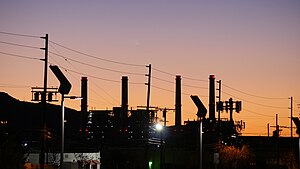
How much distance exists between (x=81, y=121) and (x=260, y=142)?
43.1m

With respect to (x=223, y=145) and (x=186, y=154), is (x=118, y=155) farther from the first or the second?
(x=223, y=145)

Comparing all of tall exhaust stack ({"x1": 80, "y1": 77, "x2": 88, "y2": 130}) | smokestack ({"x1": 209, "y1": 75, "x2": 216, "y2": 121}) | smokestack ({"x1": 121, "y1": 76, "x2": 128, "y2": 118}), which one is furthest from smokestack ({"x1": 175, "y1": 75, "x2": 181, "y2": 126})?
tall exhaust stack ({"x1": 80, "y1": 77, "x2": 88, "y2": 130})

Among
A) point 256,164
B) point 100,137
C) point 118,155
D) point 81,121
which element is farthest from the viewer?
point 100,137

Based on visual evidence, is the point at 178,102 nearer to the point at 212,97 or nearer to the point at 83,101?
the point at 212,97

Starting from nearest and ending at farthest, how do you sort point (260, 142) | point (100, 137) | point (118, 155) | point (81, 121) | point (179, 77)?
point (118, 155), point (179, 77), point (81, 121), point (260, 142), point (100, 137)

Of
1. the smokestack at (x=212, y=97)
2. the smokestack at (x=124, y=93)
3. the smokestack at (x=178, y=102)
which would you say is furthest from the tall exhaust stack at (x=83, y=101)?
the smokestack at (x=212, y=97)

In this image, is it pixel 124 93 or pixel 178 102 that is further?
pixel 124 93

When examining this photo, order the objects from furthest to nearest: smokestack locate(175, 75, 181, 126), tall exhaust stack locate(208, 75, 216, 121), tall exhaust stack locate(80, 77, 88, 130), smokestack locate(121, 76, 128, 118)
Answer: tall exhaust stack locate(80, 77, 88, 130) < smokestack locate(121, 76, 128, 118) < smokestack locate(175, 75, 181, 126) < tall exhaust stack locate(208, 75, 216, 121)

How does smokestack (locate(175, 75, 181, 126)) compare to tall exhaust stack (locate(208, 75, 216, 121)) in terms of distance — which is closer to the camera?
tall exhaust stack (locate(208, 75, 216, 121))

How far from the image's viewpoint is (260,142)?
148 m

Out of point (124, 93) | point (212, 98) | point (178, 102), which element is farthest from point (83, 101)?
point (212, 98)

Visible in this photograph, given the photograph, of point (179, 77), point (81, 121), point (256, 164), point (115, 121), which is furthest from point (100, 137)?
point (256, 164)

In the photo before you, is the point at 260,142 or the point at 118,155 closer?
the point at 118,155

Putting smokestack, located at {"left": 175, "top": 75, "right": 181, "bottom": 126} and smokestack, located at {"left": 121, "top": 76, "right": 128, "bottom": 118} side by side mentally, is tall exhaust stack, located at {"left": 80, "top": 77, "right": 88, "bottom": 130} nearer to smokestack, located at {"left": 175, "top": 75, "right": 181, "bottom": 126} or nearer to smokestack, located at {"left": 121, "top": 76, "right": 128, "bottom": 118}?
smokestack, located at {"left": 121, "top": 76, "right": 128, "bottom": 118}
